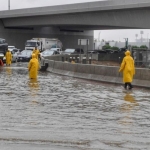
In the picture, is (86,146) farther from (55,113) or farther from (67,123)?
(55,113)

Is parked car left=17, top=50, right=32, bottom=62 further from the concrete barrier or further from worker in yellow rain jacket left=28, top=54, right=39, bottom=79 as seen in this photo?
worker in yellow rain jacket left=28, top=54, right=39, bottom=79

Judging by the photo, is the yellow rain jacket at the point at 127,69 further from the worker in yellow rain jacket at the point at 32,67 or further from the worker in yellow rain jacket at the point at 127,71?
the worker in yellow rain jacket at the point at 32,67

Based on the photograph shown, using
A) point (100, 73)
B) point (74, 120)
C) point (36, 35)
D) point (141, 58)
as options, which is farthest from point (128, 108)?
point (36, 35)

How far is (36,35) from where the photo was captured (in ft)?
315

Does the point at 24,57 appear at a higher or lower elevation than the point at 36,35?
lower

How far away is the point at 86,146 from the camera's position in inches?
380

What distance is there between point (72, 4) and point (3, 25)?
23.6 m

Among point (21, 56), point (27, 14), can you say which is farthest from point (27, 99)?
point (27, 14)

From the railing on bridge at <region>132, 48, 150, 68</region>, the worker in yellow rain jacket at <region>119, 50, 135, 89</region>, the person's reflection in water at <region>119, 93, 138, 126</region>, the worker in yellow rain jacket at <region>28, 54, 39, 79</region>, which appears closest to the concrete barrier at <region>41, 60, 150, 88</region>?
the worker in yellow rain jacket at <region>119, 50, 135, 89</region>

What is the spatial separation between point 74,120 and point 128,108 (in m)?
3.17

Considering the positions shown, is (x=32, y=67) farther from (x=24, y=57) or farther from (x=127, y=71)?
(x=24, y=57)

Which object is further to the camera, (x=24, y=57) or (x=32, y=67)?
(x=24, y=57)

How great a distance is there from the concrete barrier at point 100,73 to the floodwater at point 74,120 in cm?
297

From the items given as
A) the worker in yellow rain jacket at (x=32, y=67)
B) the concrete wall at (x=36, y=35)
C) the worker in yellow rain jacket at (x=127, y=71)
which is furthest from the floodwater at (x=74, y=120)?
the concrete wall at (x=36, y=35)
